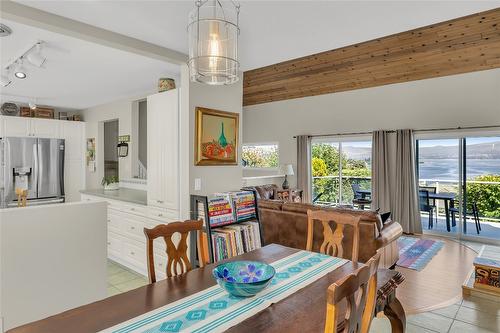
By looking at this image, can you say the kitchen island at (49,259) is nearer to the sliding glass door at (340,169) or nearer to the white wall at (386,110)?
the white wall at (386,110)

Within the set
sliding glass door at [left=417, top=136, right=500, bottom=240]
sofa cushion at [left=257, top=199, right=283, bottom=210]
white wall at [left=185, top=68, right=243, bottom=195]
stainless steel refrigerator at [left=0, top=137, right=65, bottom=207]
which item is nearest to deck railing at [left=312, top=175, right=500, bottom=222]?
sliding glass door at [left=417, top=136, right=500, bottom=240]

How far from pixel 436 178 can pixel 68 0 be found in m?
6.49

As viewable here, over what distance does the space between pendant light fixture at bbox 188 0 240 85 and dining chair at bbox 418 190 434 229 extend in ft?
18.7

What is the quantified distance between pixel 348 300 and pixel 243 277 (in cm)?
71

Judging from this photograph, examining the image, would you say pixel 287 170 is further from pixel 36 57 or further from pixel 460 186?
pixel 36 57

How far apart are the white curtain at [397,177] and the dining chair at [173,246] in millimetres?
5333

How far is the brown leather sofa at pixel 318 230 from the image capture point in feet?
10.9

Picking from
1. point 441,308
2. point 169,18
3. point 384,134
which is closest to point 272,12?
point 169,18

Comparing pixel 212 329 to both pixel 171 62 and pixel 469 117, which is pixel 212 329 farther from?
pixel 469 117

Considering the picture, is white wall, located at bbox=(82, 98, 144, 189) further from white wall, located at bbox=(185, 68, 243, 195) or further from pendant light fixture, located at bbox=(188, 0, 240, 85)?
pendant light fixture, located at bbox=(188, 0, 240, 85)

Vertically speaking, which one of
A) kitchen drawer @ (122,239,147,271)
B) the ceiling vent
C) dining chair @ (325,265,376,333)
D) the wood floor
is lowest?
the wood floor

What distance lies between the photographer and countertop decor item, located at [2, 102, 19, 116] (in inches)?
211

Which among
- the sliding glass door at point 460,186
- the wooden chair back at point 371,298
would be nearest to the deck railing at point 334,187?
the sliding glass door at point 460,186

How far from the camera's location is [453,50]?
506cm
